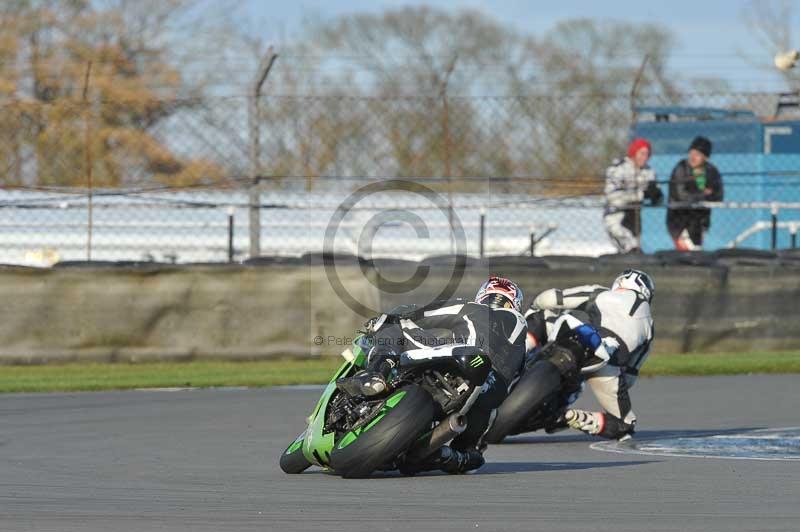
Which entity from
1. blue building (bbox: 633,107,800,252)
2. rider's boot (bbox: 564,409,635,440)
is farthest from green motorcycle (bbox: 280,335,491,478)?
blue building (bbox: 633,107,800,252)

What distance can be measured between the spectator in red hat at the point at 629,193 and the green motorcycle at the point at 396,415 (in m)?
9.47

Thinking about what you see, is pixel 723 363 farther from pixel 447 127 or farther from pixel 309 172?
pixel 309 172

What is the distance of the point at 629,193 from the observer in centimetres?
1711

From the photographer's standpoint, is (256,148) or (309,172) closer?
(256,148)

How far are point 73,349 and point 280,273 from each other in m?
2.12

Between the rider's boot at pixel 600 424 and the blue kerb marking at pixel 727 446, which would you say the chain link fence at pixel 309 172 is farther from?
the blue kerb marking at pixel 727 446

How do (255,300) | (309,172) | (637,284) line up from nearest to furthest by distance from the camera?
(637,284) → (255,300) → (309,172)

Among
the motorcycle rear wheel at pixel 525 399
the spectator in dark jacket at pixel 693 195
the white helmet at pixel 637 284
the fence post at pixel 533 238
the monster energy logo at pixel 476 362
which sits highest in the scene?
the spectator in dark jacket at pixel 693 195

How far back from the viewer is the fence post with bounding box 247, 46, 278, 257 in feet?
52.2

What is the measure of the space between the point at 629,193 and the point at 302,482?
34.0 feet

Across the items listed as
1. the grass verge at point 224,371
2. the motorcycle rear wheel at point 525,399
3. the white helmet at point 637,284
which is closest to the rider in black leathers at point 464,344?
the motorcycle rear wheel at point 525,399

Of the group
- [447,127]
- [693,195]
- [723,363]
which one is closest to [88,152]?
[447,127]

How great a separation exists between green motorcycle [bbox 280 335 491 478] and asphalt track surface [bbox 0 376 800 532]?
0.12m

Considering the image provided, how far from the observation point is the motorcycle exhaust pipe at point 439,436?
759 cm
